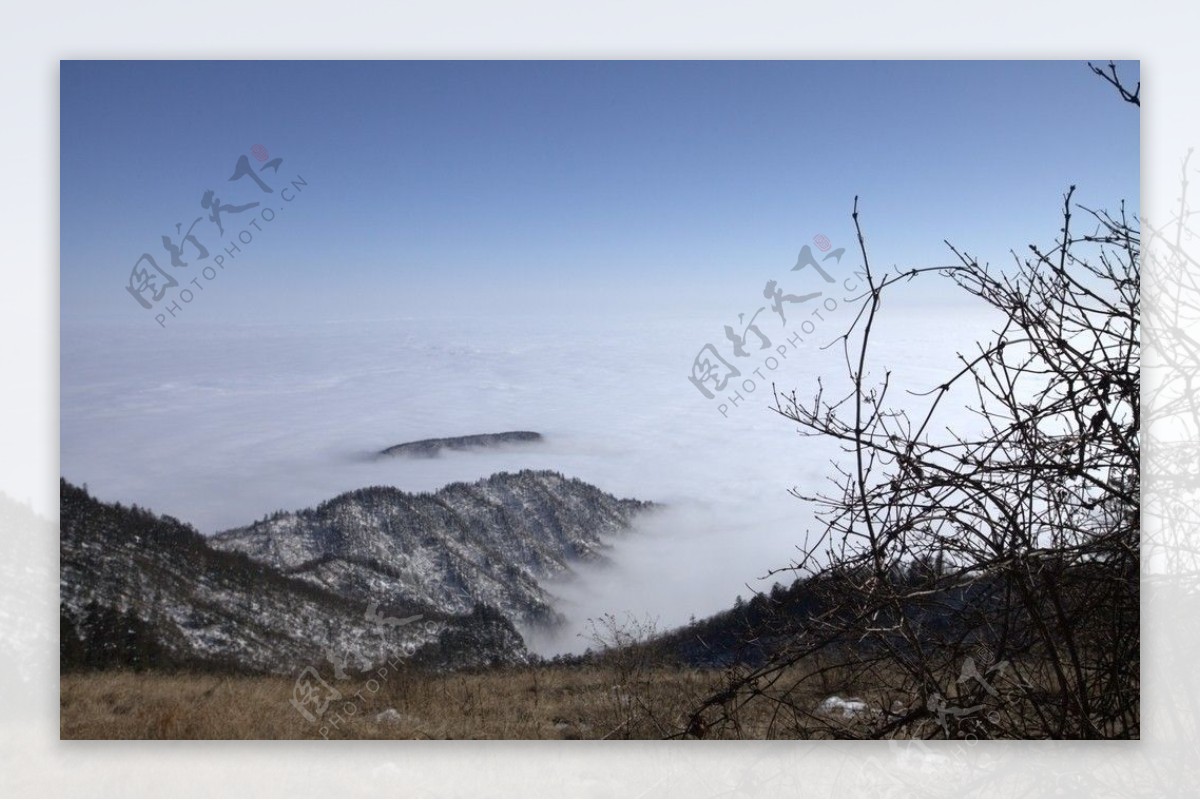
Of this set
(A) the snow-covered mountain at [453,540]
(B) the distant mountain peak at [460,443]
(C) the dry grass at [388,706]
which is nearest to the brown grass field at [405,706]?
(C) the dry grass at [388,706]

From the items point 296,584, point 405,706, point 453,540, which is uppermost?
point 453,540

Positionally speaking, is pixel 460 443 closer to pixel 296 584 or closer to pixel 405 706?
pixel 296 584

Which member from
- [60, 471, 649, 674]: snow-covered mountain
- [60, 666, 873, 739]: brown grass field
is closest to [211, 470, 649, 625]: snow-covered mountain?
[60, 471, 649, 674]: snow-covered mountain

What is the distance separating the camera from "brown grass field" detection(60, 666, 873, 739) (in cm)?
376

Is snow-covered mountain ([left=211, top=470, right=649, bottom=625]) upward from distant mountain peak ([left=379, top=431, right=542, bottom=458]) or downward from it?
downward

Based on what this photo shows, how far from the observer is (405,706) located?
3.77 metres

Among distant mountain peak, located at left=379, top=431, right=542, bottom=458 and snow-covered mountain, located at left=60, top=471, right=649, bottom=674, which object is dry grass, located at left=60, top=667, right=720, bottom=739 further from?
distant mountain peak, located at left=379, top=431, right=542, bottom=458

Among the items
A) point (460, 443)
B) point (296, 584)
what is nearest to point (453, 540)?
point (460, 443)

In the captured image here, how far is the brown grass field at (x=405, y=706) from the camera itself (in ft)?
12.3

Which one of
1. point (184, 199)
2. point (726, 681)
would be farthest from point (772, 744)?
point (184, 199)

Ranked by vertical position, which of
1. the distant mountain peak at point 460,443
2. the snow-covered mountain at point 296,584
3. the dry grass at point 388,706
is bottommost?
the dry grass at point 388,706

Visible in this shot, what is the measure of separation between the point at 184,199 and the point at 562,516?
150 centimetres

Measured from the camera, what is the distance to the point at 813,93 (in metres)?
3.84

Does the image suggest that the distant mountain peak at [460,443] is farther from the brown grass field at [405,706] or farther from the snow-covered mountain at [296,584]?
the brown grass field at [405,706]
